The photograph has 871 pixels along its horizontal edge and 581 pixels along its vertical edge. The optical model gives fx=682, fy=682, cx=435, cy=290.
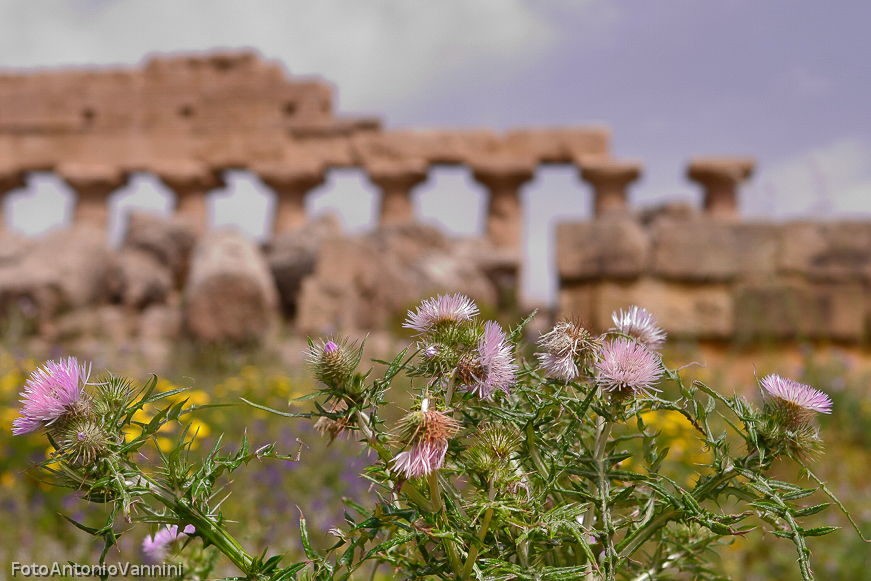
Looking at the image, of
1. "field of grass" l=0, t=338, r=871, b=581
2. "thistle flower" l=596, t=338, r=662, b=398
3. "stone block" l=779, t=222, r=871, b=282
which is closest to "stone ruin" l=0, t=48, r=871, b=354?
"stone block" l=779, t=222, r=871, b=282

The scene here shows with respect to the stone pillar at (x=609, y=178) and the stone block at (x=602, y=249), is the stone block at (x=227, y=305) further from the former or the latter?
the stone pillar at (x=609, y=178)

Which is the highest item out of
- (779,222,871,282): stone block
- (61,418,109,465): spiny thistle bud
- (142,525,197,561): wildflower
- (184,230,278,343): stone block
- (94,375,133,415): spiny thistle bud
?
(184,230,278,343): stone block

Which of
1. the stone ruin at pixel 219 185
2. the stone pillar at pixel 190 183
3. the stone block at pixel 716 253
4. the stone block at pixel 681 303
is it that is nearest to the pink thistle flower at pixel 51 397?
the stone block at pixel 681 303

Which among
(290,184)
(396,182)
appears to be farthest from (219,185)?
(396,182)

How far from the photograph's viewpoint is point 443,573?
0.87 m

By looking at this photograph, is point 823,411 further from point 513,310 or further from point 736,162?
point 736,162

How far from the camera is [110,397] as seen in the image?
2.77ft

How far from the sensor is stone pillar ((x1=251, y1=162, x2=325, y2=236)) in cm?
1725

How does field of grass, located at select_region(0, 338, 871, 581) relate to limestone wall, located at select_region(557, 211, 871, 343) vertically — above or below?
below

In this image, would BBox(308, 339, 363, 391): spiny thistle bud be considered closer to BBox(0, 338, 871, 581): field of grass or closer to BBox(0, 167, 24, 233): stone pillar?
BBox(0, 338, 871, 581): field of grass

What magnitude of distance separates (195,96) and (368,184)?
5.92m

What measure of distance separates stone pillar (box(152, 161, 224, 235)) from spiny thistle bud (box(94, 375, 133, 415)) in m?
17.8

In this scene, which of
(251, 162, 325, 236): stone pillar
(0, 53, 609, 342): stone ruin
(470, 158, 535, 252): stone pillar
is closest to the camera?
(0, 53, 609, 342): stone ruin

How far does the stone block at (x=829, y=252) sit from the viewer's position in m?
6.18
